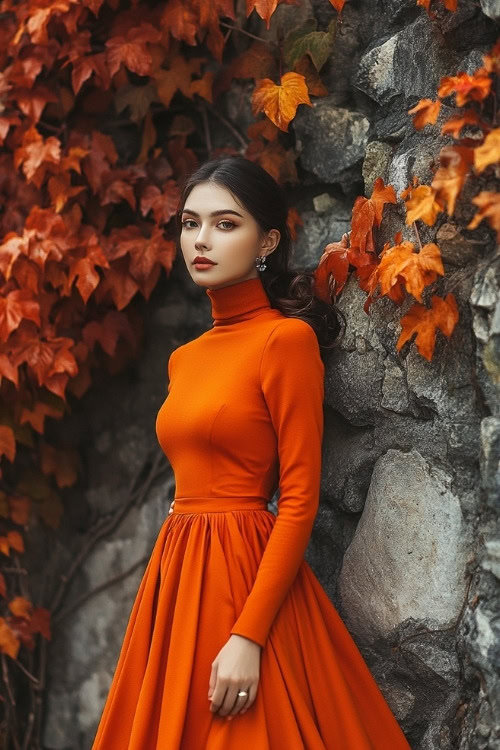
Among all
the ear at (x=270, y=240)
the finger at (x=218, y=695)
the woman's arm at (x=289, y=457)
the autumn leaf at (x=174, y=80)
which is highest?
the autumn leaf at (x=174, y=80)

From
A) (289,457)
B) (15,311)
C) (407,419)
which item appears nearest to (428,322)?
(407,419)

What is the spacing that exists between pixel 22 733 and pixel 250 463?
4.81ft

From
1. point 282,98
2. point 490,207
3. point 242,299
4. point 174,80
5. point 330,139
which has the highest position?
point 174,80

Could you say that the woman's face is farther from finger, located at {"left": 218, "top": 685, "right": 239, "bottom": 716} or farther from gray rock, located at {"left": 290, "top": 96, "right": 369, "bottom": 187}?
finger, located at {"left": 218, "top": 685, "right": 239, "bottom": 716}

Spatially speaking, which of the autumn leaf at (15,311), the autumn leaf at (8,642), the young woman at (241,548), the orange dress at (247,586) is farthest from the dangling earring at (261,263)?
the autumn leaf at (8,642)

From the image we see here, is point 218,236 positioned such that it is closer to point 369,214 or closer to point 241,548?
point 369,214

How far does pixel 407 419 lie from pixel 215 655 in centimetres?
63

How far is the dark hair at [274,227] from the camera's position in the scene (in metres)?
1.98

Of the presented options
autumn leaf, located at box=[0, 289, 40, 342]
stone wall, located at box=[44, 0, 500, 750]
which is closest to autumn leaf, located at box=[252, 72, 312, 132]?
stone wall, located at box=[44, 0, 500, 750]

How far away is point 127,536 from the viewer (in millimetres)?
2791

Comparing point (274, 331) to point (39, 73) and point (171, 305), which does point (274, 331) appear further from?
point (39, 73)

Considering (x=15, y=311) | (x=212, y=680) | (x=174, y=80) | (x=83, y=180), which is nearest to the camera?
(x=212, y=680)

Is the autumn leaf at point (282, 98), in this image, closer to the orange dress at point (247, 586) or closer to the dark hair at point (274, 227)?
the dark hair at point (274, 227)

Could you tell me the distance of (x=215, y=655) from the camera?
1755 mm
